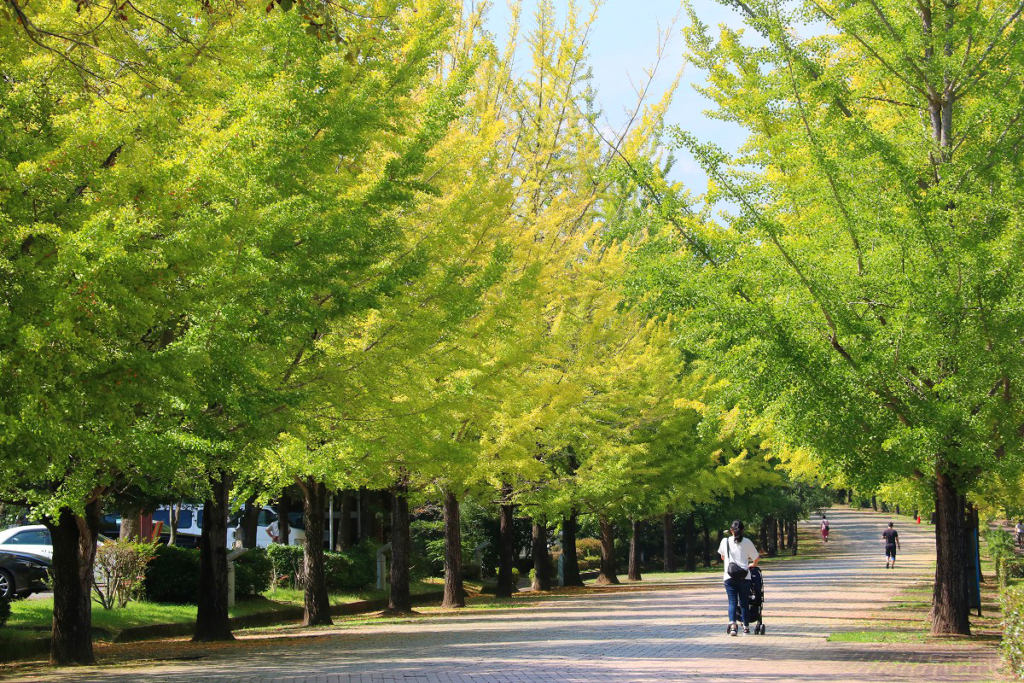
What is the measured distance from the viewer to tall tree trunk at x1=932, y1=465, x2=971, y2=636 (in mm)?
14844

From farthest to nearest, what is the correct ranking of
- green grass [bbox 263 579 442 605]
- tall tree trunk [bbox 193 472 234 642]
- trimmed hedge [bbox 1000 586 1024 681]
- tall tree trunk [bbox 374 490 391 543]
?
tall tree trunk [bbox 374 490 391 543]
green grass [bbox 263 579 442 605]
tall tree trunk [bbox 193 472 234 642]
trimmed hedge [bbox 1000 586 1024 681]

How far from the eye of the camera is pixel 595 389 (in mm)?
24297

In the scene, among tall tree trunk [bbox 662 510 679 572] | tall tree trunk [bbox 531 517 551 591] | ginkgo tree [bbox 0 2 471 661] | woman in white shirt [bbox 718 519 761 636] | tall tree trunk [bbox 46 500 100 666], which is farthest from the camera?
tall tree trunk [bbox 662 510 679 572]

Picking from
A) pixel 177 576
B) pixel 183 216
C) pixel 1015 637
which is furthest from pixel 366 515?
pixel 183 216

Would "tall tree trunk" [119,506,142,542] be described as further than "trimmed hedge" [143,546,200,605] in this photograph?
Yes

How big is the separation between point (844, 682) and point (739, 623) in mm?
6753

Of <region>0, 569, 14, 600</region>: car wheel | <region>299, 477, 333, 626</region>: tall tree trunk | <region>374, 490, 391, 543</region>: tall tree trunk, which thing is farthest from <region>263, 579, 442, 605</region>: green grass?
<region>0, 569, 14, 600</region>: car wheel

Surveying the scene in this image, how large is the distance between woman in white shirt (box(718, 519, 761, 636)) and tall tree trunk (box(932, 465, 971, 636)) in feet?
9.35

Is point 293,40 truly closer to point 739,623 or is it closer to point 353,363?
point 353,363

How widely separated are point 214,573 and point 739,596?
8.44m

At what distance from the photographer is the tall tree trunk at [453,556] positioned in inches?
925

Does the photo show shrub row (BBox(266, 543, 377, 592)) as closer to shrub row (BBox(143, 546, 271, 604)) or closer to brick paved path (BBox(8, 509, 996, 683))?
shrub row (BBox(143, 546, 271, 604))

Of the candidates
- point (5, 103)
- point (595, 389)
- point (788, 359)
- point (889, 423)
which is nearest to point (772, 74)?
point (788, 359)

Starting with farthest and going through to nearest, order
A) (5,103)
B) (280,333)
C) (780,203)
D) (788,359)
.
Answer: (780,203), (788,359), (280,333), (5,103)
